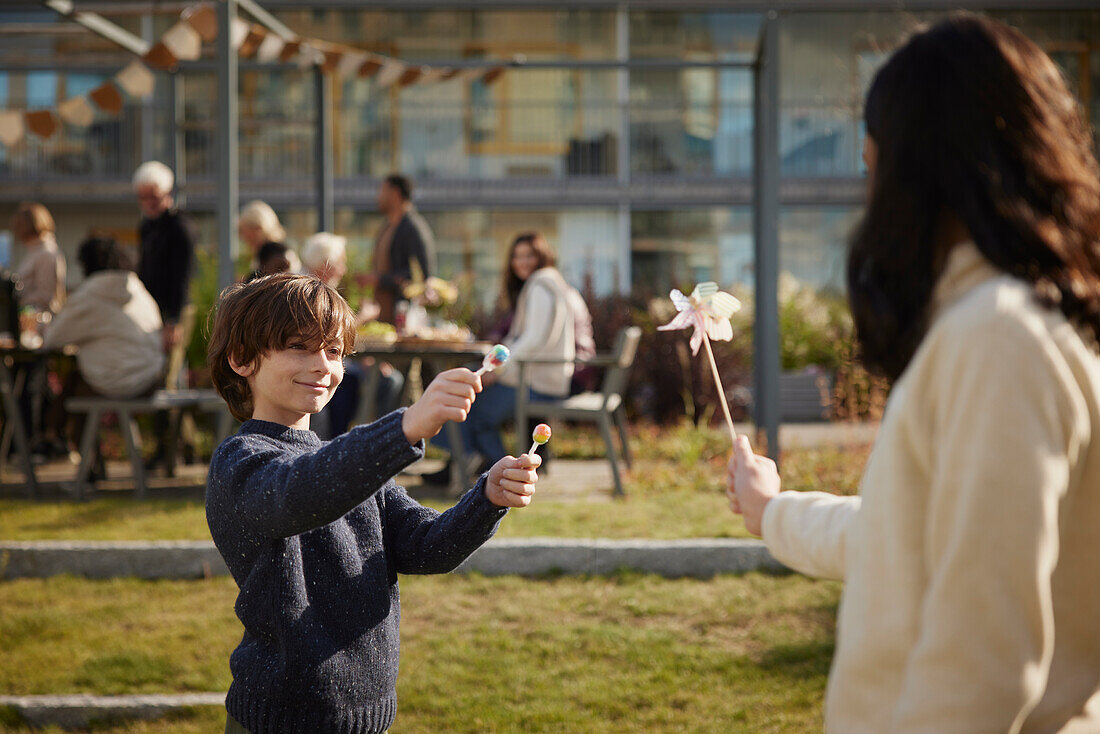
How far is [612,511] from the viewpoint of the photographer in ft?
19.5

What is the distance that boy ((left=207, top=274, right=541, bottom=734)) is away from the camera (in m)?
1.74

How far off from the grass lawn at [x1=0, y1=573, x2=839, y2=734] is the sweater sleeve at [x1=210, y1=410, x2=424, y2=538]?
1.85m

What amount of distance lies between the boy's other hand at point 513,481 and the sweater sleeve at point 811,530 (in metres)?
0.49

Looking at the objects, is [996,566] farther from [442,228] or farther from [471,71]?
[442,228]

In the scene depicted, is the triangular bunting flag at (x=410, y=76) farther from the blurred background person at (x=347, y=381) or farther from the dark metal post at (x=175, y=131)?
the blurred background person at (x=347, y=381)

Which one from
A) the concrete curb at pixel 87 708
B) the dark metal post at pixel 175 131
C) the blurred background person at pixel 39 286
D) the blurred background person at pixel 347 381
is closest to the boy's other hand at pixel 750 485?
the concrete curb at pixel 87 708

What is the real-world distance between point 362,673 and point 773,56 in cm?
570

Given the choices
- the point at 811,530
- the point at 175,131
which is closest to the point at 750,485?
the point at 811,530

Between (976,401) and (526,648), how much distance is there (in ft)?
10.2

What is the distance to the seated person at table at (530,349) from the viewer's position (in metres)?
6.57

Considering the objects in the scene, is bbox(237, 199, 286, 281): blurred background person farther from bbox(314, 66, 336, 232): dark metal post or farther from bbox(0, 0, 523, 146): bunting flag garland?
bbox(314, 66, 336, 232): dark metal post

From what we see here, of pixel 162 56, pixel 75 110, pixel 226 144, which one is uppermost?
pixel 162 56

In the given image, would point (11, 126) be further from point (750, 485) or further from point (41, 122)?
point (750, 485)

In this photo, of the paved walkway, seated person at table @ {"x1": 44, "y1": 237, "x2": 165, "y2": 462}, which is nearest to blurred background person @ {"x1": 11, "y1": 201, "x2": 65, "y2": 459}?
the paved walkway
